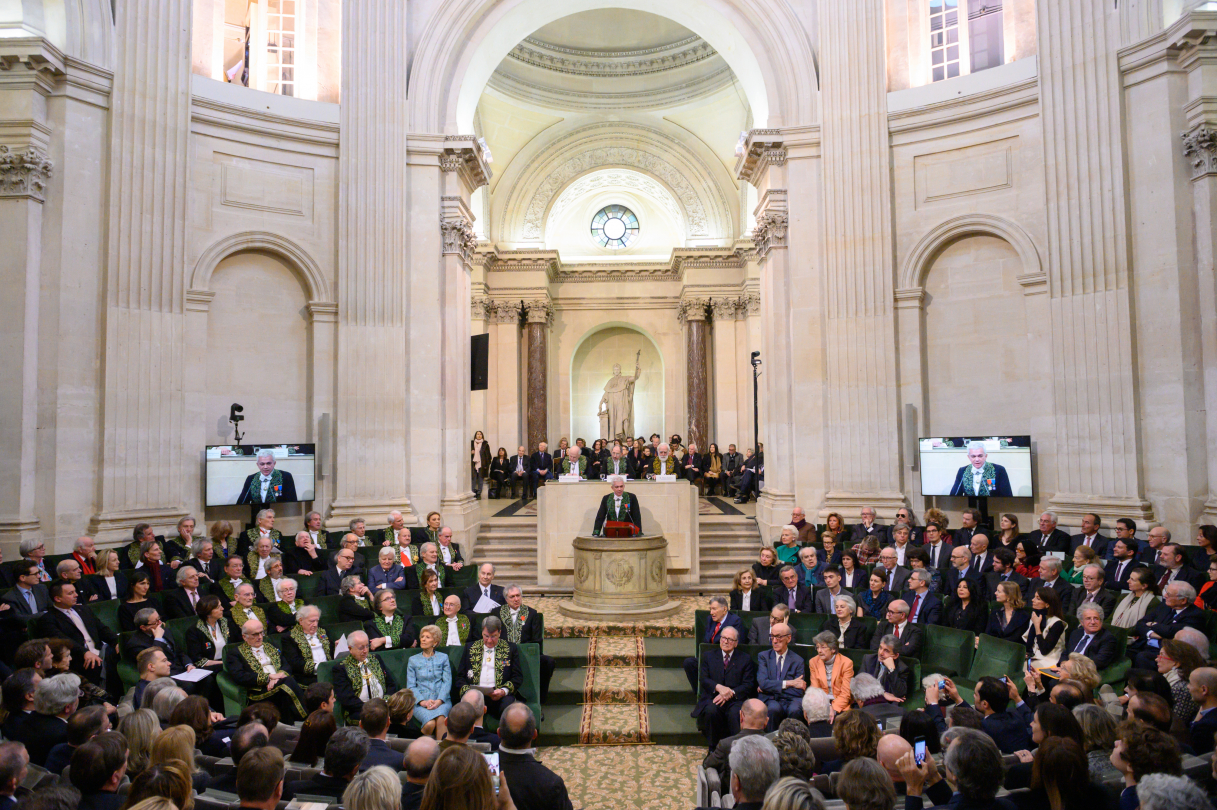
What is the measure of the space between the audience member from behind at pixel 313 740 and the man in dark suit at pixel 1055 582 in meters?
5.69

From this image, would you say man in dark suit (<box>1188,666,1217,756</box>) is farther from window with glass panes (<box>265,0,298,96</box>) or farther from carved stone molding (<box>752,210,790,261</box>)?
window with glass panes (<box>265,0,298,96</box>)

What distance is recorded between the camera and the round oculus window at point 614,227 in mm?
25312

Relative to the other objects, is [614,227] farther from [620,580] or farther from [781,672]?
[781,672]

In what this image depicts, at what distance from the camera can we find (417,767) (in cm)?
401

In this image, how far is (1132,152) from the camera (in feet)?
34.6

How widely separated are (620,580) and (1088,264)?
7190 millimetres

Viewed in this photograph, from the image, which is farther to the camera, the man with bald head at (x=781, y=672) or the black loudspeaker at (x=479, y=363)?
the black loudspeaker at (x=479, y=363)

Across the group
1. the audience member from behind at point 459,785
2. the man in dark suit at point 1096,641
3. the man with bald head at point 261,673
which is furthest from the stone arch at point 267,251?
the man in dark suit at point 1096,641

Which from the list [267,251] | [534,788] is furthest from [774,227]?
[534,788]

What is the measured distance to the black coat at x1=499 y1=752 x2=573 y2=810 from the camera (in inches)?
169

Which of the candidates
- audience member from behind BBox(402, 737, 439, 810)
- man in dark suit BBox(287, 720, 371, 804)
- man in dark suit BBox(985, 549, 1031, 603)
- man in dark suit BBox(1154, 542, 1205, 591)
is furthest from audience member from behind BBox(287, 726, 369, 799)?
man in dark suit BBox(1154, 542, 1205, 591)

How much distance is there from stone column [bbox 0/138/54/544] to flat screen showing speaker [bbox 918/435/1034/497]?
37.4 ft

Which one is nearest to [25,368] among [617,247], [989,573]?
[989,573]

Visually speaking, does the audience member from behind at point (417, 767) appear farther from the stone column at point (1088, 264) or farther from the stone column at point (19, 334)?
the stone column at point (1088, 264)
